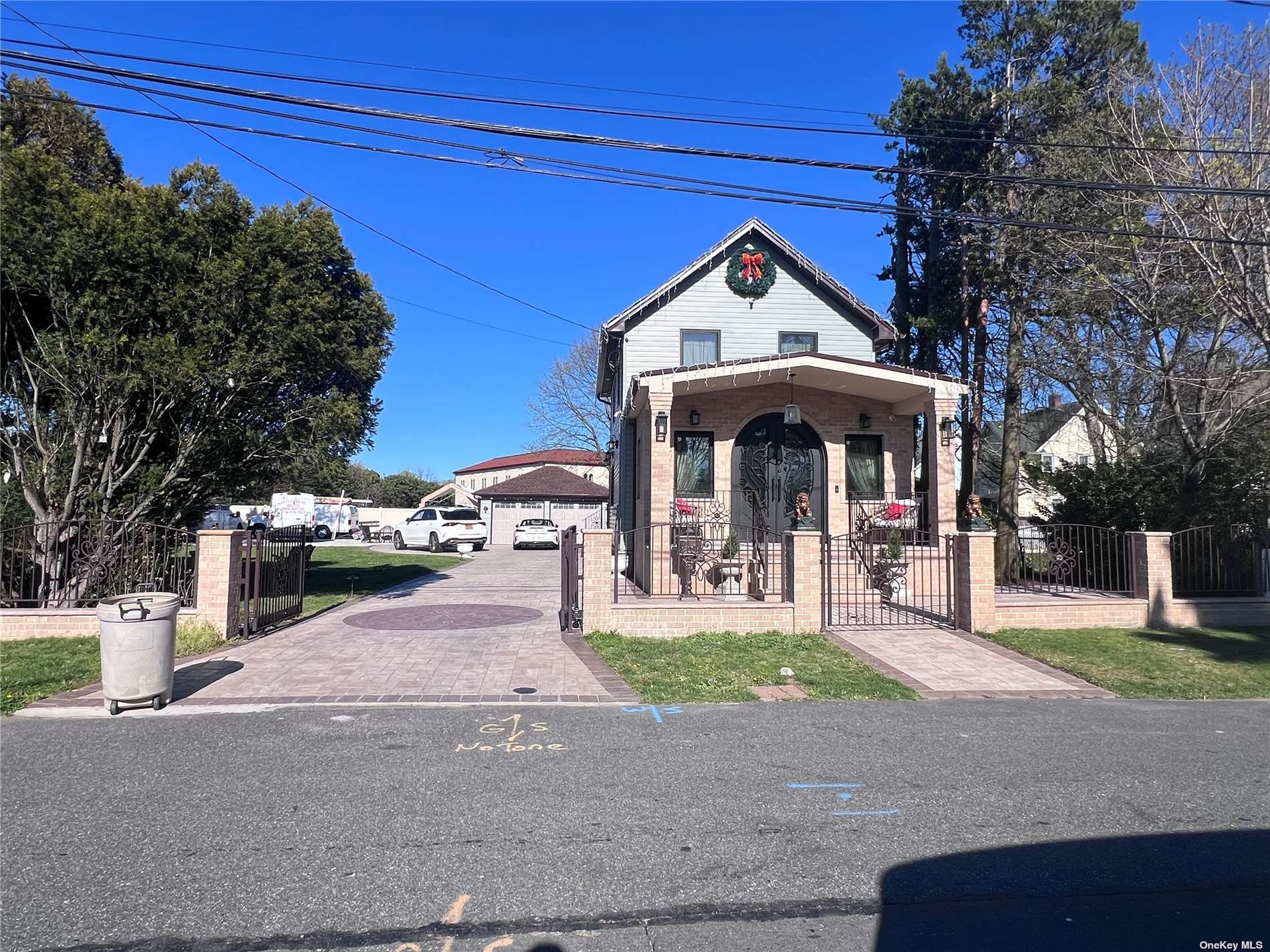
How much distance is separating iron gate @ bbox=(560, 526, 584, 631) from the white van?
3134 centimetres

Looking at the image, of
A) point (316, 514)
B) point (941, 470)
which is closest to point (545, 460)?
point (316, 514)

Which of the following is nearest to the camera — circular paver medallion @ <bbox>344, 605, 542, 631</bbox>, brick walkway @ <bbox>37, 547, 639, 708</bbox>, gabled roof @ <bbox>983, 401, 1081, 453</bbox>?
brick walkway @ <bbox>37, 547, 639, 708</bbox>

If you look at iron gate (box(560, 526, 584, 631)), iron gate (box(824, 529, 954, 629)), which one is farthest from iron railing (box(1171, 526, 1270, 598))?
iron gate (box(560, 526, 584, 631))

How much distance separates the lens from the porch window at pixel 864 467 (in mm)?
16156

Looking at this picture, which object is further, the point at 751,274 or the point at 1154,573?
the point at 751,274

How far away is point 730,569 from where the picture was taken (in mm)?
13242

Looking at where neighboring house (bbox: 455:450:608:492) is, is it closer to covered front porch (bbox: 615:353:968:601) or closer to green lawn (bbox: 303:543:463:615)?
green lawn (bbox: 303:543:463:615)

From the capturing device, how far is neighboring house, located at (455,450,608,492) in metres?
62.2

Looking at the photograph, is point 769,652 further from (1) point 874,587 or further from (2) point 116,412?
(2) point 116,412

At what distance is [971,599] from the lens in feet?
37.0

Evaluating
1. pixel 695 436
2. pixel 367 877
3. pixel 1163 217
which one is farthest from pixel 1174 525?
pixel 367 877

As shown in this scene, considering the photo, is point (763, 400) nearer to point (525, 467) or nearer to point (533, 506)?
point (533, 506)

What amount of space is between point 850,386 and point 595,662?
837cm

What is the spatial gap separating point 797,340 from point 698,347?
7.51ft
